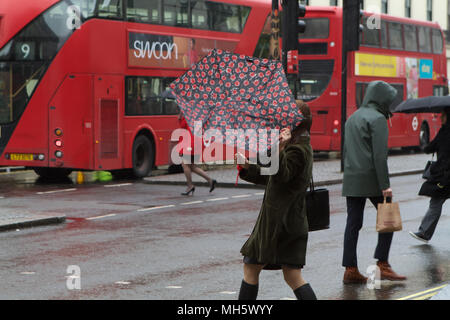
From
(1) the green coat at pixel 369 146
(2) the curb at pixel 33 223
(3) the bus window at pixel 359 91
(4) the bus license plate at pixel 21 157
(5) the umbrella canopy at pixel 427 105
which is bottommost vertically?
(2) the curb at pixel 33 223

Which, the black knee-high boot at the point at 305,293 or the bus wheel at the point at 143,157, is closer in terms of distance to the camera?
the black knee-high boot at the point at 305,293

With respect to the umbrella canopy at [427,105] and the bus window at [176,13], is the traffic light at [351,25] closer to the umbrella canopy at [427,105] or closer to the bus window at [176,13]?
the bus window at [176,13]

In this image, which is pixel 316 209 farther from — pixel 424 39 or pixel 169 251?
pixel 424 39

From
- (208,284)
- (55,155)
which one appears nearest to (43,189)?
(55,155)

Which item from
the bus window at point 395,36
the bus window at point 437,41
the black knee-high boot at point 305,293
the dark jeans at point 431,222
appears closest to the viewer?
the black knee-high boot at point 305,293

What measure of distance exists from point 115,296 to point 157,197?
8.93m

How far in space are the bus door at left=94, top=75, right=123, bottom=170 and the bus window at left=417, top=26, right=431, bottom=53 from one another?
14.5m

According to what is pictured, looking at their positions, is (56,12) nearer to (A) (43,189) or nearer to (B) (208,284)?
(A) (43,189)

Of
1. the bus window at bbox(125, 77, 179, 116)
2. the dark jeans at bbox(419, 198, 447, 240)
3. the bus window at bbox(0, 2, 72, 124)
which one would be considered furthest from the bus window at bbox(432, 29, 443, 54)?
the dark jeans at bbox(419, 198, 447, 240)

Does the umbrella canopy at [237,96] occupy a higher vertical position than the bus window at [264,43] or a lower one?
lower

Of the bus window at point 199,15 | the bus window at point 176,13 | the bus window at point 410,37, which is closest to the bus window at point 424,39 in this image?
the bus window at point 410,37

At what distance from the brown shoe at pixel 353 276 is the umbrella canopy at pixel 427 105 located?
11.4 feet

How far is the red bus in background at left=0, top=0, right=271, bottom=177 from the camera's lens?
19.0 m

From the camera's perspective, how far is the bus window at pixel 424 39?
31516 millimetres
